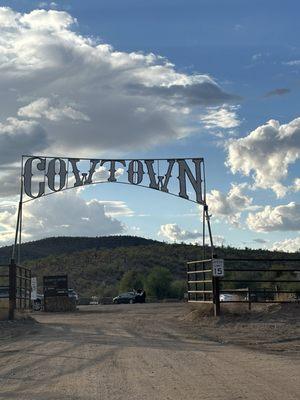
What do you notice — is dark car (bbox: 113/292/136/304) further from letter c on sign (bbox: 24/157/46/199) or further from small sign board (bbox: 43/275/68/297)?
letter c on sign (bbox: 24/157/46/199)

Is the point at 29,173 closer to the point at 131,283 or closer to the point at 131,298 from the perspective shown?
the point at 131,298

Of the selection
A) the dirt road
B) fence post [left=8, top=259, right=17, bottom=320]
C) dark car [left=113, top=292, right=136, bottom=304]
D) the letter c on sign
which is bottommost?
the dirt road

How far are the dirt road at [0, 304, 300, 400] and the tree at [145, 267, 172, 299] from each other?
1743 inches

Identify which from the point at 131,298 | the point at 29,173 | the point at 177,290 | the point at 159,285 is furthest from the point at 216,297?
the point at 159,285

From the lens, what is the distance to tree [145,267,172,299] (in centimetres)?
6262

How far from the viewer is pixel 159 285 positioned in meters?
62.9

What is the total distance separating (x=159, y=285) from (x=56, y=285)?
25.1 m

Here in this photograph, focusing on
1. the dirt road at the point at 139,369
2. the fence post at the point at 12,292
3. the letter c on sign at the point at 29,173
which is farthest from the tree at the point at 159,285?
the dirt road at the point at 139,369

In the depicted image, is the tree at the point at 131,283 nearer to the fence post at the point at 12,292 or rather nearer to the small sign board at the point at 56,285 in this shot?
the small sign board at the point at 56,285

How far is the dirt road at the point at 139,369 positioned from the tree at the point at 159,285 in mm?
44279

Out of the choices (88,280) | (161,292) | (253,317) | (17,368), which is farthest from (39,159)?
(88,280)

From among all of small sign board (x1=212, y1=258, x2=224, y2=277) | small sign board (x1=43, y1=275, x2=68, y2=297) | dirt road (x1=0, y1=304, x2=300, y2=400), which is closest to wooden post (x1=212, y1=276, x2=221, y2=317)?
small sign board (x1=212, y1=258, x2=224, y2=277)

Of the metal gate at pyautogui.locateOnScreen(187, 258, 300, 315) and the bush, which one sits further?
the bush

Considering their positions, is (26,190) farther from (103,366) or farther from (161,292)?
(161,292)
